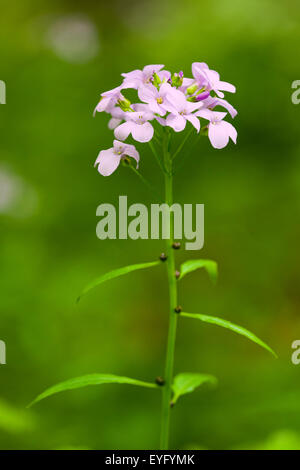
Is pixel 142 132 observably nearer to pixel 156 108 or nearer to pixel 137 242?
pixel 156 108

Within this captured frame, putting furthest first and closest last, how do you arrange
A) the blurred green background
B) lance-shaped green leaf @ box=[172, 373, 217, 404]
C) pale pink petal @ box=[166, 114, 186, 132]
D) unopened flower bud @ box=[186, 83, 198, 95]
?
the blurred green background, lance-shaped green leaf @ box=[172, 373, 217, 404], unopened flower bud @ box=[186, 83, 198, 95], pale pink petal @ box=[166, 114, 186, 132]

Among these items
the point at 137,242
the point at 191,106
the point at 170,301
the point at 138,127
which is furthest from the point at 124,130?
the point at 137,242

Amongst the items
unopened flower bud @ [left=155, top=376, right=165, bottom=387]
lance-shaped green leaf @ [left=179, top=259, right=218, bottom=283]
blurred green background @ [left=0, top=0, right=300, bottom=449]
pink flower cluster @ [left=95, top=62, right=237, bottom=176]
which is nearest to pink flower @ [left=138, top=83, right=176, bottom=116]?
pink flower cluster @ [left=95, top=62, right=237, bottom=176]

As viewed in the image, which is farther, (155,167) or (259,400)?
(155,167)

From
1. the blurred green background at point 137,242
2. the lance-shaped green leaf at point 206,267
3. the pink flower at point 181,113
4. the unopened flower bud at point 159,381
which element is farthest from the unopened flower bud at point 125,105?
the blurred green background at point 137,242

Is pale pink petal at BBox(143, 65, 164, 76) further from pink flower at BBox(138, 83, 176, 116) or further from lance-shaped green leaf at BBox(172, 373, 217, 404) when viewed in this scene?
lance-shaped green leaf at BBox(172, 373, 217, 404)

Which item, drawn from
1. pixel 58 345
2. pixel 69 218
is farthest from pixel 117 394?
pixel 69 218
